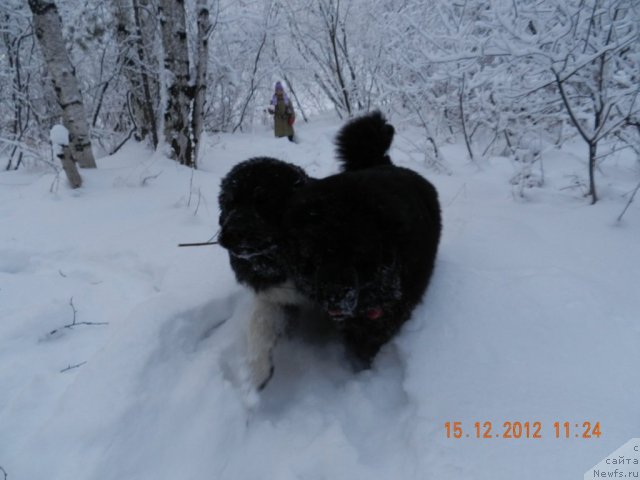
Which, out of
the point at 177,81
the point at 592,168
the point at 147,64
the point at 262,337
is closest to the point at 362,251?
the point at 262,337

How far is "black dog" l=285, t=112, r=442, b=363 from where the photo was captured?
5.12ft

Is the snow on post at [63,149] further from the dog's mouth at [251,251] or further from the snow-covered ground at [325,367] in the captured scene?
the dog's mouth at [251,251]

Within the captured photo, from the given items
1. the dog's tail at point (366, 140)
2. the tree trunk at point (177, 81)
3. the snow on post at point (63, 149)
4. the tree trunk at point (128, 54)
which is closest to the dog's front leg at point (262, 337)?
the dog's tail at point (366, 140)

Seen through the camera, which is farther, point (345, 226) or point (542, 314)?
→ point (542, 314)

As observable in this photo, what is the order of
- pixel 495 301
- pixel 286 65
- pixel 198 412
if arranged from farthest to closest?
pixel 286 65
pixel 495 301
pixel 198 412

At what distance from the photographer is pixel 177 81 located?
4.81 m

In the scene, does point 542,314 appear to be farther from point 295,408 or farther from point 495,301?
point 295,408

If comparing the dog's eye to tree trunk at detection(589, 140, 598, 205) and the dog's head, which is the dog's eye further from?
tree trunk at detection(589, 140, 598, 205)

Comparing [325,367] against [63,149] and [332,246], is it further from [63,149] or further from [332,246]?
[63,149]

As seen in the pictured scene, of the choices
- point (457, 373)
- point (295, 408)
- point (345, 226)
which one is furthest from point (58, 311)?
point (457, 373)

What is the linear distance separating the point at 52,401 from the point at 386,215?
1.64 metres

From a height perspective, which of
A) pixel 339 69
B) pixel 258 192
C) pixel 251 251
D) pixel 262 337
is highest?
pixel 339 69

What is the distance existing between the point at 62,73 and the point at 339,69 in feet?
18.7

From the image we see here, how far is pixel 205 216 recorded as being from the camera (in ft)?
11.5
